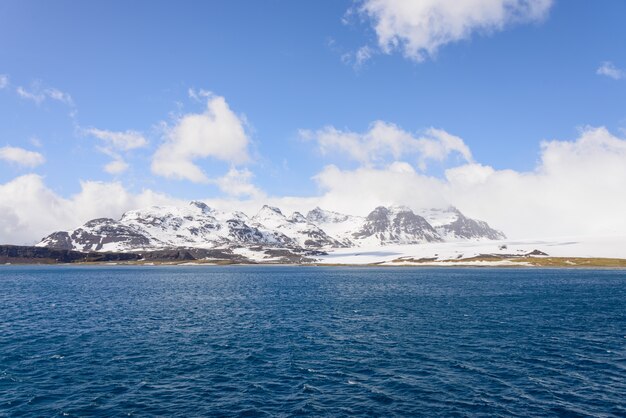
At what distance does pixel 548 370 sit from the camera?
44.0 metres

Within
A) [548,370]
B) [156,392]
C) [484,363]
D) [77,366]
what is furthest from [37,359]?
[548,370]

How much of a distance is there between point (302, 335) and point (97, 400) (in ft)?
100

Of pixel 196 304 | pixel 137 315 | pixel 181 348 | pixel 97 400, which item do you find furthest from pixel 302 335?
pixel 196 304

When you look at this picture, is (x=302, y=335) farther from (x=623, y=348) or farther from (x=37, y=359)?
(x=623, y=348)

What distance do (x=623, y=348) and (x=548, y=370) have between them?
16.0 meters

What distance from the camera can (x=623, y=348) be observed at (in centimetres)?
5269

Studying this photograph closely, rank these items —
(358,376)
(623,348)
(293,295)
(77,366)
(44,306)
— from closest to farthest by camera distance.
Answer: (358,376) → (77,366) → (623,348) → (44,306) → (293,295)

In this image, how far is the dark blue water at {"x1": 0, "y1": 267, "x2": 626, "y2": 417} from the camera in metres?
35.2

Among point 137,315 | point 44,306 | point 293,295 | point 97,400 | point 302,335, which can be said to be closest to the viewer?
point 97,400

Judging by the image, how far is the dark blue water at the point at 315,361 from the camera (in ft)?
115

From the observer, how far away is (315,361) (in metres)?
48.1

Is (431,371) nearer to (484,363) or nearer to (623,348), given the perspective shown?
(484,363)

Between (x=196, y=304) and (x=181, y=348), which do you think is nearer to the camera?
(x=181, y=348)

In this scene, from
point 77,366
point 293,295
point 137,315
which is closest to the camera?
point 77,366
